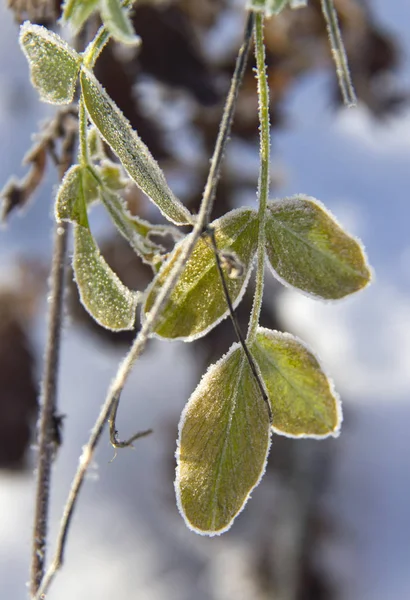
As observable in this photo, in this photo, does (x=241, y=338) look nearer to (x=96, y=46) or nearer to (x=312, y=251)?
(x=312, y=251)

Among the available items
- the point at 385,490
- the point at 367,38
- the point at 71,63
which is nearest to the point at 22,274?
the point at 367,38

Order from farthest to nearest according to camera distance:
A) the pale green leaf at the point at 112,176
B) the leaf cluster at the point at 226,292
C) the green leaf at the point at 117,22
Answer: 1. the pale green leaf at the point at 112,176
2. the leaf cluster at the point at 226,292
3. the green leaf at the point at 117,22

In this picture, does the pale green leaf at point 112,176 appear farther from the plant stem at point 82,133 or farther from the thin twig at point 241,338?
the thin twig at point 241,338

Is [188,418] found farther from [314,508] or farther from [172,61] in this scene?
[314,508]

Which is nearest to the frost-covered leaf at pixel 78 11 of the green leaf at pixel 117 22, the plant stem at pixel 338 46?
the green leaf at pixel 117 22

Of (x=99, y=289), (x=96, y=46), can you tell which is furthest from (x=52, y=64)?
(x=99, y=289)

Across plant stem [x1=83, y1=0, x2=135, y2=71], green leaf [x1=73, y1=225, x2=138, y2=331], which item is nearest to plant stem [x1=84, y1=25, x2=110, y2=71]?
plant stem [x1=83, y1=0, x2=135, y2=71]

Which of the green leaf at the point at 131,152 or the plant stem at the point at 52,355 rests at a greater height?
the green leaf at the point at 131,152

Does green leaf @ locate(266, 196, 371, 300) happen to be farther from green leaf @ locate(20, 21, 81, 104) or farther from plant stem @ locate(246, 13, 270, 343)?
green leaf @ locate(20, 21, 81, 104)

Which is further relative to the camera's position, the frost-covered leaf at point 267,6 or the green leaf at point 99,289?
the green leaf at point 99,289
